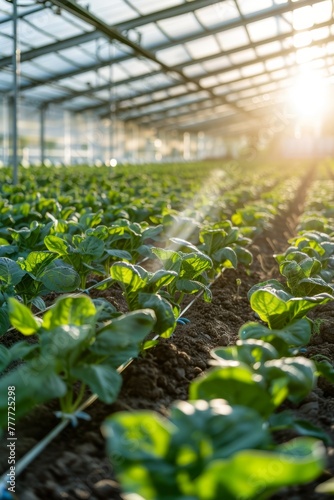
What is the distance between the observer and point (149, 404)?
256cm

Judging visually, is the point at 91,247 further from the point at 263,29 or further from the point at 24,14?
the point at 263,29

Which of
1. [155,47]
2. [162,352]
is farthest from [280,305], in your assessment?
[155,47]

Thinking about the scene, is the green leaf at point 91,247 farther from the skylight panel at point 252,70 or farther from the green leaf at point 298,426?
the skylight panel at point 252,70

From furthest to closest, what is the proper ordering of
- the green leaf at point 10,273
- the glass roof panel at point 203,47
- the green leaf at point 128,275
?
the glass roof panel at point 203,47 < the green leaf at point 10,273 < the green leaf at point 128,275

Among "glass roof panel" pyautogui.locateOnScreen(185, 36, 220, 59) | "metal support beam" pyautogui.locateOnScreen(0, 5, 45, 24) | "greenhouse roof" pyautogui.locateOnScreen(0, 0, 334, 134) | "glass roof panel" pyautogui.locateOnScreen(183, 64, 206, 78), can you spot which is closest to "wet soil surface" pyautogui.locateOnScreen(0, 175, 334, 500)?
"greenhouse roof" pyautogui.locateOnScreen(0, 0, 334, 134)

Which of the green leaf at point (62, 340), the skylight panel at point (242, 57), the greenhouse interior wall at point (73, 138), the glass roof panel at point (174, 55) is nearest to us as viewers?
the green leaf at point (62, 340)

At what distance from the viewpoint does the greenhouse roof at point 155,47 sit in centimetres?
1491

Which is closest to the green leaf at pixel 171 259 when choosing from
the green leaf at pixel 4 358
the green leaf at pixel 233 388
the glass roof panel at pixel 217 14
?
the green leaf at pixel 4 358

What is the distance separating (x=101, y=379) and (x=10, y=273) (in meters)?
1.37

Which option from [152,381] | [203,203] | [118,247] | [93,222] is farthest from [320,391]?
[203,203]

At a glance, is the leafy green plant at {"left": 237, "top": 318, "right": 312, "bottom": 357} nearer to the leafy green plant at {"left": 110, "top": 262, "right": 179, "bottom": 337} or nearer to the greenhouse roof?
the leafy green plant at {"left": 110, "top": 262, "right": 179, "bottom": 337}

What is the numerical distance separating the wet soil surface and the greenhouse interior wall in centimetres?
1436

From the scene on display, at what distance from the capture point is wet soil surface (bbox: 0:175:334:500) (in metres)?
1.96

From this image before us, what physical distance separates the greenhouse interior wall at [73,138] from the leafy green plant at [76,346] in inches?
630
